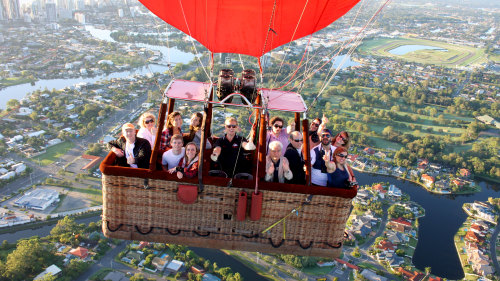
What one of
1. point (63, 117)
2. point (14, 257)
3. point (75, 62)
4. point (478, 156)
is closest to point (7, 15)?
point (75, 62)

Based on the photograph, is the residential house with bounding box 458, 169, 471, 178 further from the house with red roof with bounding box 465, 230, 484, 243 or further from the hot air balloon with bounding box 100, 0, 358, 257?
the hot air balloon with bounding box 100, 0, 358, 257

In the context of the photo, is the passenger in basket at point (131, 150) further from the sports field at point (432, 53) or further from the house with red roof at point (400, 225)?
the sports field at point (432, 53)

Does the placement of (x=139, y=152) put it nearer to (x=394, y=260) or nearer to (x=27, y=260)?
(x=27, y=260)

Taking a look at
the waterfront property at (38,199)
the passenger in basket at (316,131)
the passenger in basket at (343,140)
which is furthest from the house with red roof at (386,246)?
the waterfront property at (38,199)

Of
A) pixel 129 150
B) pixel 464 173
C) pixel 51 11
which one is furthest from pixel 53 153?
pixel 51 11

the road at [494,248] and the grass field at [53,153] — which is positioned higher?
the grass field at [53,153]

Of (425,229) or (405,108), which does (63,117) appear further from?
(405,108)

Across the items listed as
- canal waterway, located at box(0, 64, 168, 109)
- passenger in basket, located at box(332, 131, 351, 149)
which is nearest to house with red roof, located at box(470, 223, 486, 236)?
passenger in basket, located at box(332, 131, 351, 149)
